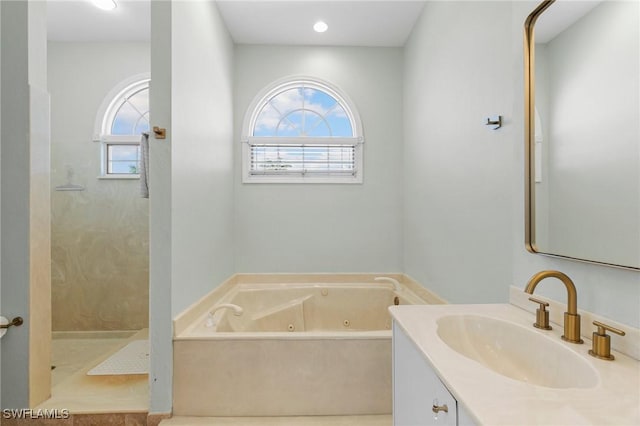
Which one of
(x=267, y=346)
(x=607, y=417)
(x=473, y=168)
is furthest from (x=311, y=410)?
(x=473, y=168)

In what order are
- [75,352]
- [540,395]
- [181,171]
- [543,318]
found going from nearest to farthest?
[540,395], [543,318], [181,171], [75,352]

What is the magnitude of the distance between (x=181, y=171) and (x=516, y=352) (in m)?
1.71

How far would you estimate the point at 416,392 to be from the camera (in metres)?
0.93

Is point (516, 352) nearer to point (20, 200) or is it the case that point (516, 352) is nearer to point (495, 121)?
point (495, 121)

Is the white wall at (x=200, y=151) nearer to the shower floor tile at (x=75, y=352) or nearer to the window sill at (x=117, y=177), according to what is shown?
the window sill at (x=117, y=177)

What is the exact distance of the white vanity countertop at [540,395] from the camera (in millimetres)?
558

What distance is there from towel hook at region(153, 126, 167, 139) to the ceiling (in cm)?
130

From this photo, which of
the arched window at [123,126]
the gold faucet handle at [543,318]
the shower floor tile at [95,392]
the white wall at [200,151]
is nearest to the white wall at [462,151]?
the gold faucet handle at [543,318]

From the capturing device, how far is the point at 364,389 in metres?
1.69

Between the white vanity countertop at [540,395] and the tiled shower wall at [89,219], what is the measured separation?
2.71m

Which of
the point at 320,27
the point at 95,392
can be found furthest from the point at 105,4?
Answer: the point at 95,392

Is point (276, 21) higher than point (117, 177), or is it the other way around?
point (276, 21)

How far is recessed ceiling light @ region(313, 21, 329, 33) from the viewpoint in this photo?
2.51m

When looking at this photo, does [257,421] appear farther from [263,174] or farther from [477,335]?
[263,174]
